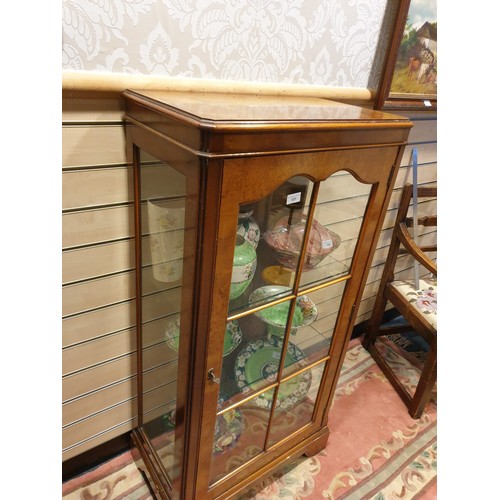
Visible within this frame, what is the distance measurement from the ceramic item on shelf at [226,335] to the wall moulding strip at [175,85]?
522 mm

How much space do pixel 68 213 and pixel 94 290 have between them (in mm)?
231

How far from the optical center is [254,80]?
3.16 feet

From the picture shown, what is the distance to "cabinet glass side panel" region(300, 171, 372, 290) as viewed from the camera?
87cm

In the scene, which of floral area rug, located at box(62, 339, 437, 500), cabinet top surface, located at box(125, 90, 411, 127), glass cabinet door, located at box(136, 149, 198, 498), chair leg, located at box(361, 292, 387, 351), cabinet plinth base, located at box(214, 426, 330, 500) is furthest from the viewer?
chair leg, located at box(361, 292, 387, 351)

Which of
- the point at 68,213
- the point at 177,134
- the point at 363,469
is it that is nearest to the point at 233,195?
the point at 177,134

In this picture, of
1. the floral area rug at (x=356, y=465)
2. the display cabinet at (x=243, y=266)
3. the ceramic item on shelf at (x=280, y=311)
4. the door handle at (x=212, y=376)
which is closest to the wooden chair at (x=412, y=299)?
the floral area rug at (x=356, y=465)

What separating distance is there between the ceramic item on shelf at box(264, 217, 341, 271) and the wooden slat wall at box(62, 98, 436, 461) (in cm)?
27

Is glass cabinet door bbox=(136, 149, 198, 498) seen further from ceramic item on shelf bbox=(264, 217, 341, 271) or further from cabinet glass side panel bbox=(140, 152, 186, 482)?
ceramic item on shelf bbox=(264, 217, 341, 271)

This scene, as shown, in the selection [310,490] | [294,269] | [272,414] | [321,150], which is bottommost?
[310,490]

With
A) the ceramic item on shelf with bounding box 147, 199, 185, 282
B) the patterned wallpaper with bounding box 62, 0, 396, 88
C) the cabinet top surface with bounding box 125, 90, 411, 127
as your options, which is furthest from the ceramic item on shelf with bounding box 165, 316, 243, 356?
the patterned wallpaper with bounding box 62, 0, 396, 88

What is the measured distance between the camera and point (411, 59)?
1249 millimetres

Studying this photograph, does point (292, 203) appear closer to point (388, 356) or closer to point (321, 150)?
point (321, 150)

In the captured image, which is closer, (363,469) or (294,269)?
(294,269)

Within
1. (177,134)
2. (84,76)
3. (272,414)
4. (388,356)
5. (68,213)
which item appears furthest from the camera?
(388,356)
